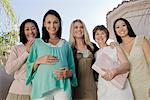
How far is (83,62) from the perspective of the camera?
3025mm

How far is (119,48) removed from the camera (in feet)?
9.62

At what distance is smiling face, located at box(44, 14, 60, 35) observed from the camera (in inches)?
108

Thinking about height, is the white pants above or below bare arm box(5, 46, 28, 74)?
below

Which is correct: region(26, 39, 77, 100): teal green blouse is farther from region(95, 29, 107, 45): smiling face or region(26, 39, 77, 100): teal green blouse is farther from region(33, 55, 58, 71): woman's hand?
region(95, 29, 107, 45): smiling face

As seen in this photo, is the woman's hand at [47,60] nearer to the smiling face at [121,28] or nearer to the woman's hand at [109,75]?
the woman's hand at [109,75]

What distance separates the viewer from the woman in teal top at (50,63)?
8.46 feet

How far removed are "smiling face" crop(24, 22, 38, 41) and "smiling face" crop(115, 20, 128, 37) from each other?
772 mm

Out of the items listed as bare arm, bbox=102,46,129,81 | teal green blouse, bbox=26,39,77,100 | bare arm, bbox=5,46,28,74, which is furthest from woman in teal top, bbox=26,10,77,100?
bare arm, bbox=102,46,129,81

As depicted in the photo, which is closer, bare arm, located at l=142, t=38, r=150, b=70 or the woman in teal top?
the woman in teal top

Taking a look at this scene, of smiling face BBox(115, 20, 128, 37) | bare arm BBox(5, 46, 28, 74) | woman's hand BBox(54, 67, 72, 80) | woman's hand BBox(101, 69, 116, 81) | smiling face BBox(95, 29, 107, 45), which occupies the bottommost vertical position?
woman's hand BBox(101, 69, 116, 81)

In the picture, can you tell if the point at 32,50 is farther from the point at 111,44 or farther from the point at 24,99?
the point at 111,44

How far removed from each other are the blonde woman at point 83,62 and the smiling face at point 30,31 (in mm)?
360

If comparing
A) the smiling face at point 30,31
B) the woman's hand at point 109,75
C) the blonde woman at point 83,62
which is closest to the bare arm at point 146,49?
the woman's hand at point 109,75

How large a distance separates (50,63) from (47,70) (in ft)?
0.21
